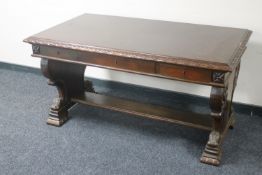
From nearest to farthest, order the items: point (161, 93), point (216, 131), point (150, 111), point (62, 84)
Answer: point (216, 131) < point (150, 111) < point (62, 84) < point (161, 93)

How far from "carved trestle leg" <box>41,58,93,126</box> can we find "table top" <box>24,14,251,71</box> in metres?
0.21

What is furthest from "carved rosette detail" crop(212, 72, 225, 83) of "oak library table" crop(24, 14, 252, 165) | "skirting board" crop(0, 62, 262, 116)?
"skirting board" crop(0, 62, 262, 116)

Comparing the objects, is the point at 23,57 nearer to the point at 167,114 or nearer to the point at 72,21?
the point at 72,21

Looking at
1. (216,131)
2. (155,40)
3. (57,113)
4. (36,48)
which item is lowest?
(57,113)

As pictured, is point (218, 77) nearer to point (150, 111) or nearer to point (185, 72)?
point (185, 72)

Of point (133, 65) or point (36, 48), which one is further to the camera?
point (36, 48)

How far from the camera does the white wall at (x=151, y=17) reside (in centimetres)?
203

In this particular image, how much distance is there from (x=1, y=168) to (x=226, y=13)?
5.02ft

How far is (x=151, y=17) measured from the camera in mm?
2240

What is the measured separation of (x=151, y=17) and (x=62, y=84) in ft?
2.36

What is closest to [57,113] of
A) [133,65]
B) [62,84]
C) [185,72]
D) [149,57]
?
[62,84]

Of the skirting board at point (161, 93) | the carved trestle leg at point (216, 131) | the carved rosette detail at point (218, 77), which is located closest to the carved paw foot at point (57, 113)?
the skirting board at point (161, 93)

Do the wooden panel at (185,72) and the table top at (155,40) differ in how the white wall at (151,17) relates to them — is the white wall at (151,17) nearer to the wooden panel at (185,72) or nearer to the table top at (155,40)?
the table top at (155,40)

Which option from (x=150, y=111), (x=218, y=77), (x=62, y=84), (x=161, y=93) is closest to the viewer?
(x=218, y=77)
